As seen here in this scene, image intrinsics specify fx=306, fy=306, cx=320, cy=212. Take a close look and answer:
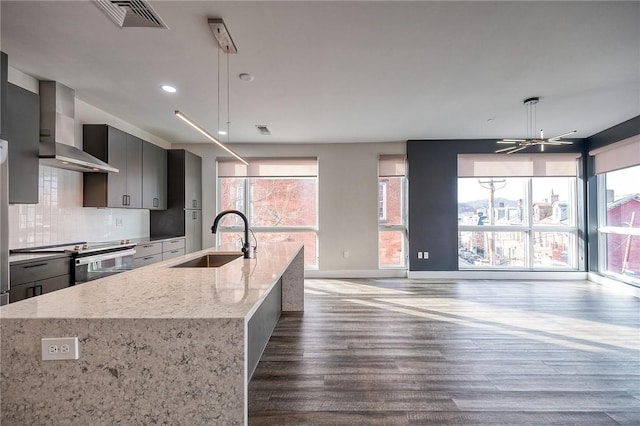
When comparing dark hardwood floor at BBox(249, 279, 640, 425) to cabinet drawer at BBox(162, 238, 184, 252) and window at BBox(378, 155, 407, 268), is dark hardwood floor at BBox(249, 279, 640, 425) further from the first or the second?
cabinet drawer at BBox(162, 238, 184, 252)

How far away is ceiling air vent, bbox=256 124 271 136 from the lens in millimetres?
4871

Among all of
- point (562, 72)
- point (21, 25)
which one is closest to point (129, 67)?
point (21, 25)

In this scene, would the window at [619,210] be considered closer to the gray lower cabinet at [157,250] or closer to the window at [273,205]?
the window at [273,205]

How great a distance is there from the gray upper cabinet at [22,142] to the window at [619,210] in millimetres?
7451

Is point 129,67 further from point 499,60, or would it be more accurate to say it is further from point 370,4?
point 499,60

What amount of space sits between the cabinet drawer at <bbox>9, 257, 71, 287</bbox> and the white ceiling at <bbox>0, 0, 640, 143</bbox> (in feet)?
6.00

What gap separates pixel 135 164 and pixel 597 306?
667 cm

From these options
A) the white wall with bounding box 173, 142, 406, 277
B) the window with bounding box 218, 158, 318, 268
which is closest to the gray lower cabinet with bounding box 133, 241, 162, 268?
the white wall with bounding box 173, 142, 406, 277

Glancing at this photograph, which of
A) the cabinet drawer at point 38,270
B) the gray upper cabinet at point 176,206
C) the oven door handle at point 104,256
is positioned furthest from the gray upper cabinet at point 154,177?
the cabinet drawer at point 38,270

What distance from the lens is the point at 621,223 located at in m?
5.10

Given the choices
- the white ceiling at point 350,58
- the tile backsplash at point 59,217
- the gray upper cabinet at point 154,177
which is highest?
the white ceiling at point 350,58

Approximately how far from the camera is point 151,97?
12.0 ft

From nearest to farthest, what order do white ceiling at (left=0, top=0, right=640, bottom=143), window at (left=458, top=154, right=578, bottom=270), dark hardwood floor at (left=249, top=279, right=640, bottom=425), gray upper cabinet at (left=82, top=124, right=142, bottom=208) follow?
1. dark hardwood floor at (left=249, top=279, right=640, bottom=425)
2. white ceiling at (left=0, top=0, right=640, bottom=143)
3. gray upper cabinet at (left=82, top=124, right=142, bottom=208)
4. window at (left=458, top=154, right=578, bottom=270)

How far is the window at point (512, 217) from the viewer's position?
231 inches
